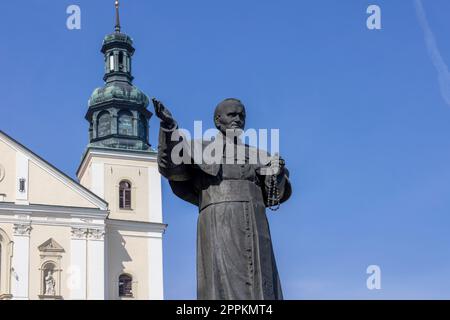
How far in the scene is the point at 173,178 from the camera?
6375mm

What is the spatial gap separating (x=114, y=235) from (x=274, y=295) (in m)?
37.9

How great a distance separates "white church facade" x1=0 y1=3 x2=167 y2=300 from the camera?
134ft

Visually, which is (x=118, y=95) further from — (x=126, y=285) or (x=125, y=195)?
(x=126, y=285)

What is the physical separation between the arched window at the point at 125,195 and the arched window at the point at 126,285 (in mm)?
3278

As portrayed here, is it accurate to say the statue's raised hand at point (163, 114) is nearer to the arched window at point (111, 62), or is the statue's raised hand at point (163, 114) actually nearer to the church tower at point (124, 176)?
the church tower at point (124, 176)

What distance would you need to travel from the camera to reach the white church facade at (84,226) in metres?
41.0

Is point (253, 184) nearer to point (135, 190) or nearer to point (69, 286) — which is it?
point (69, 286)

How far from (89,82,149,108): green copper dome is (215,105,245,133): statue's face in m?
40.3

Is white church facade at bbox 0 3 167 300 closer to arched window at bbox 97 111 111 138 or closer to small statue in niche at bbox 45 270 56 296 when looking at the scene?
small statue in niche at bbox 45 270 56 296

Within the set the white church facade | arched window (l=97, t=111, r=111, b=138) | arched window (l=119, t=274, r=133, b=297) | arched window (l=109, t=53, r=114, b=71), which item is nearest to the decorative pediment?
the white church facade

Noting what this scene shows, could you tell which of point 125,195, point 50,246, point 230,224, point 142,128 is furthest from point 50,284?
point 230,224

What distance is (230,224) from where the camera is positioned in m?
6.22

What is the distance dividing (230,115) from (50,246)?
1414 inches

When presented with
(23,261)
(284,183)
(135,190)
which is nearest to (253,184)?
(284,183)
